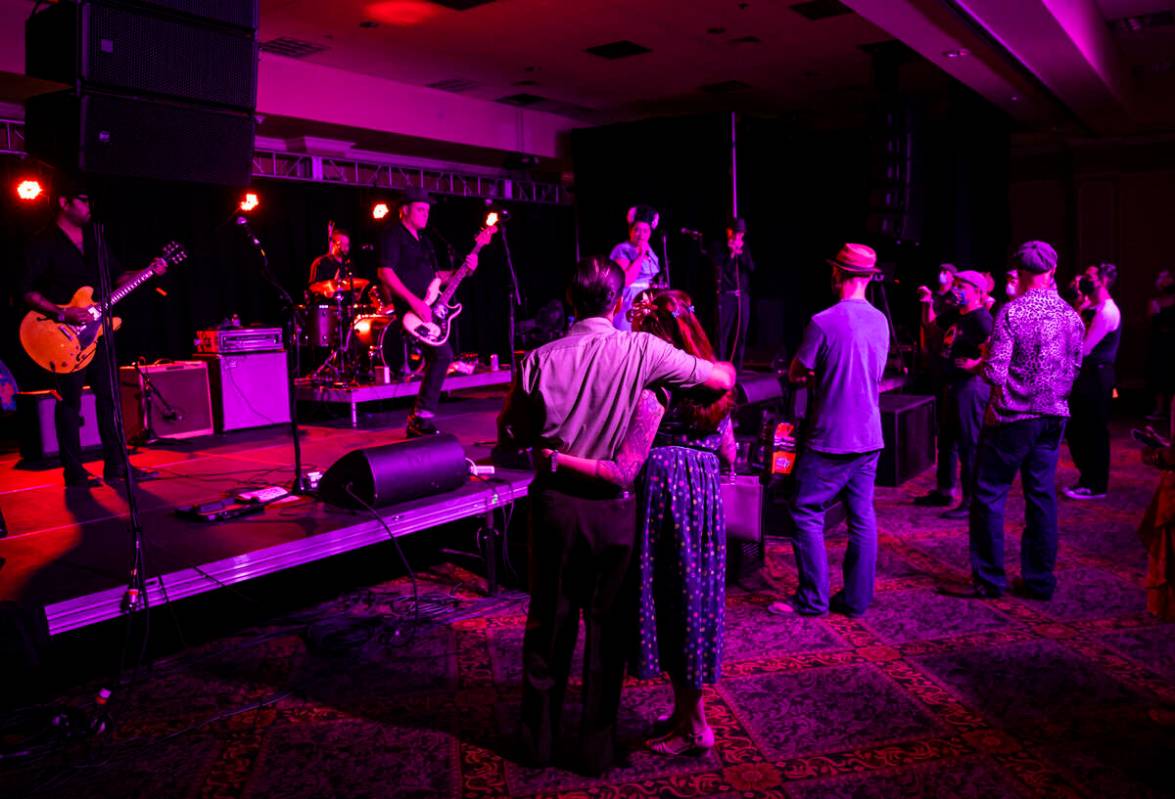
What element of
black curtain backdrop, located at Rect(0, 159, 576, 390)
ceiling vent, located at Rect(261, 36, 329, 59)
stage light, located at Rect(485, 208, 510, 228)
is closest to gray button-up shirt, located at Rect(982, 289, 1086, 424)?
stage light, located at Rect(485, 208, 510, 228)

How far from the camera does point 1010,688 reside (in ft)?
10.8

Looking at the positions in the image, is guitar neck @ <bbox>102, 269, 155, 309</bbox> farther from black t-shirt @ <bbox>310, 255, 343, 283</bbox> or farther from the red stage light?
the red stage light

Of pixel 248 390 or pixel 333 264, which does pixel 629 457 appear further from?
pixel 333 264

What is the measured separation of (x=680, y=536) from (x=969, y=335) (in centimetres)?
357

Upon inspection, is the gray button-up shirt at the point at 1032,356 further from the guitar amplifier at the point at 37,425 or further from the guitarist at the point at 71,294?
the guitar amplifier at the point at 37,425

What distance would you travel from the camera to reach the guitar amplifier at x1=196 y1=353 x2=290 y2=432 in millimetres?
7262

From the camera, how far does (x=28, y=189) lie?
27.8 feet

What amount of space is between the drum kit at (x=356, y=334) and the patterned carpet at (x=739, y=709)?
421 centimetres

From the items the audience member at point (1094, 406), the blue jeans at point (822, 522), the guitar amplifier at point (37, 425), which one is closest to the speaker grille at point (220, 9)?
the blue jeans at point (822, 522)

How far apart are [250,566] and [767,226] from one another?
1060 centimetres

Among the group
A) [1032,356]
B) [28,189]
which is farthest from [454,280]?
[28,189]

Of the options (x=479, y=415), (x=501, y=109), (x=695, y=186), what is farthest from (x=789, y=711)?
(x=501, y=109)

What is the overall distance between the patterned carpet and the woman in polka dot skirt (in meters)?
0.39

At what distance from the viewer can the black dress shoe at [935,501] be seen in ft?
20.2
